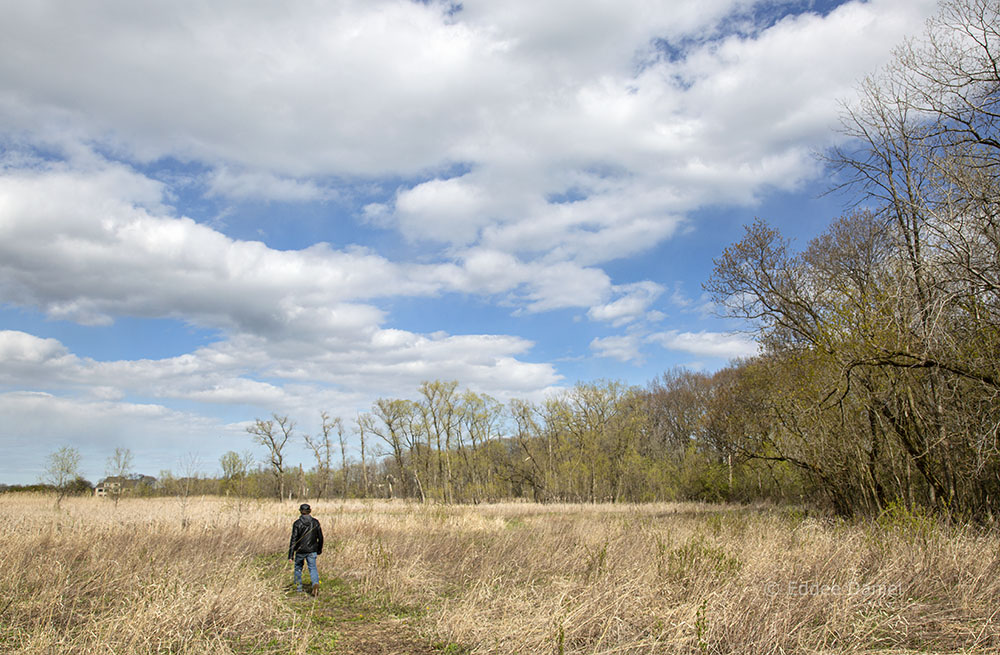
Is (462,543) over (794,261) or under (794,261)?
under

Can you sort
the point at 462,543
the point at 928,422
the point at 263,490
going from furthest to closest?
the point at 263,490, the point at 462,543, the point at 928,422

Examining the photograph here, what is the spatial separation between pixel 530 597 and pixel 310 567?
398 cm

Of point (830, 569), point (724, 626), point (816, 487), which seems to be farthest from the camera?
point (816, 487)

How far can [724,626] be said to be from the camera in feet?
17.3

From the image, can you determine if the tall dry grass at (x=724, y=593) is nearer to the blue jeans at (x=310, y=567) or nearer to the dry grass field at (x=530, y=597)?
the dry grass field at (x=530, y=597)

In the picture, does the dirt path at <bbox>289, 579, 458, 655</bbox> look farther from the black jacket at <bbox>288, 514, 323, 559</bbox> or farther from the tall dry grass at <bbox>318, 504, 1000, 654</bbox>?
the black jacket at <bbox>288, 514, 323, 559</bbox>

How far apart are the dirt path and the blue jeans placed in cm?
27

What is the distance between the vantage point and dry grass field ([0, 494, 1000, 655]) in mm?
5242

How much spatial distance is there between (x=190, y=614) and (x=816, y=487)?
19283mm

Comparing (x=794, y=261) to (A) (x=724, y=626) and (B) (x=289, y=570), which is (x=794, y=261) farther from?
(B) (x=289, y=570)

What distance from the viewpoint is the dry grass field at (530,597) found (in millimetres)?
5242

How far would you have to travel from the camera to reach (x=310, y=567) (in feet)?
29.9

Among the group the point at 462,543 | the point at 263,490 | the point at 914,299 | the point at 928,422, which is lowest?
the point at 263,490

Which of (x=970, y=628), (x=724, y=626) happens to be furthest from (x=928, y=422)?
(x=724, y=626)
